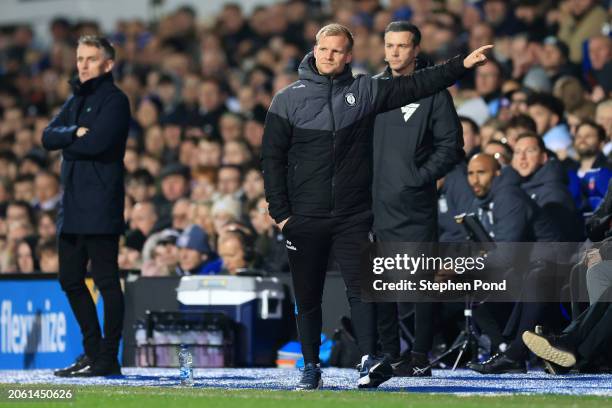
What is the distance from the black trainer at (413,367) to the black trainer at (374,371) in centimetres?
155

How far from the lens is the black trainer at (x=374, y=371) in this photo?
9.08m

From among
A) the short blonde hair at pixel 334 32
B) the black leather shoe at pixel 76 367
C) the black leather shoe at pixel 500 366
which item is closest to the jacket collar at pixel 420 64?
the short blonde hair at pixel 334 32

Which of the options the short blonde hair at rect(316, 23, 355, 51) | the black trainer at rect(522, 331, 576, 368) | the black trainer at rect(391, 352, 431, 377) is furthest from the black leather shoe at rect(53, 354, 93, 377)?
the short blonde hair at rect(316, 23, 355, 51)

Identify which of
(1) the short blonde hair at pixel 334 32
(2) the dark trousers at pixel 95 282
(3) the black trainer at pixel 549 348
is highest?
(1) the short blonde hair at pixel 334 32

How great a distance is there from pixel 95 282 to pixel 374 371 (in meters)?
2.68

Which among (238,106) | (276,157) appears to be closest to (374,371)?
(276,157)

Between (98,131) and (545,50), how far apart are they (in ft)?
21.3

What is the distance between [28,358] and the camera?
525 inches

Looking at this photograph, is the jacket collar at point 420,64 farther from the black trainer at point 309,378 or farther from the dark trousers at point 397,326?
the black trainer at point 309,378

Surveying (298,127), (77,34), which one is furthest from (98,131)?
(77,34)

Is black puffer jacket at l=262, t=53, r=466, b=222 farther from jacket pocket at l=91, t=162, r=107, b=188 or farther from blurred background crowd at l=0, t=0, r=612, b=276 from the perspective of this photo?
jacket pocket at l=91, t=162, r=107, b=188

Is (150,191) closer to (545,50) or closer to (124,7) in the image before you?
(545,50)

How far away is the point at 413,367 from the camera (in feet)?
35.2

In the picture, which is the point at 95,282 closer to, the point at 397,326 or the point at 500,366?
the point at 397,326
